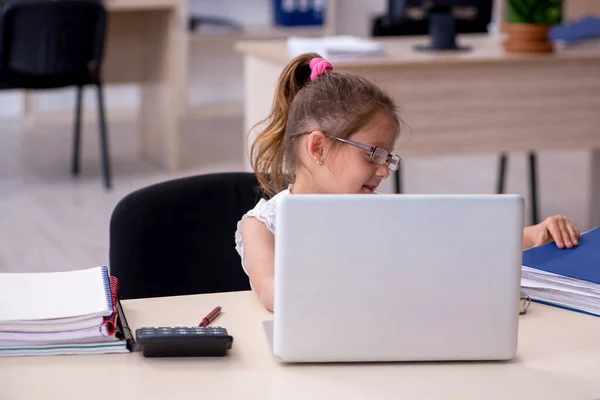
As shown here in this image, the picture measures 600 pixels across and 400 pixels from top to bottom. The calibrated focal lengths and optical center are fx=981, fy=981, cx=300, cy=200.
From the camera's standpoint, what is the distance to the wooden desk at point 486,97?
126 inches

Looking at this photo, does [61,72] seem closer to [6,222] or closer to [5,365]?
[6,222]

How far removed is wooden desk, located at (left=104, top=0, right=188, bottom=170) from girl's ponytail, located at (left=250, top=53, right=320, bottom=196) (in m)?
3.09

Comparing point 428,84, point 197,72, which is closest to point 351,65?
point 428,84

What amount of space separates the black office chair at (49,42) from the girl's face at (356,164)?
2.80 meters

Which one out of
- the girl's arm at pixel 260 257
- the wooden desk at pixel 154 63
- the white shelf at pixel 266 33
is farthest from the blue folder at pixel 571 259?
the white shelf at pixel 266 33

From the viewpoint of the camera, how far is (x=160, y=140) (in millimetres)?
4969

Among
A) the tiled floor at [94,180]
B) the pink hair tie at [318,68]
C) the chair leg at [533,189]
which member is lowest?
the tiled floor at [94,180]

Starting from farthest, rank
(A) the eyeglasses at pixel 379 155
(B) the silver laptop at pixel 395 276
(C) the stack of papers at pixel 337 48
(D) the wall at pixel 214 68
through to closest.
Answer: (D) the wall at pixel 214 68, (C) the stack of papers at pixel 337 48, (A) the eyeglasses at pixel 379 155, (B) the silver laptop at pixel 395 276

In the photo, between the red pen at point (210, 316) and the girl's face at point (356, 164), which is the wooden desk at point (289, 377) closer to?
the red pen at point (210, 316)

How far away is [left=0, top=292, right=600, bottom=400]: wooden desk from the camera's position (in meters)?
1.12

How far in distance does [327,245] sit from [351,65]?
2005 mm

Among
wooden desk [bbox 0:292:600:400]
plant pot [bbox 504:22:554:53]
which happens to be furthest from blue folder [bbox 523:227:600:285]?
plant pot [bbox 504:22:554:53]

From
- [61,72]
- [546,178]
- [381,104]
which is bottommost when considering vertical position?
[546,178]

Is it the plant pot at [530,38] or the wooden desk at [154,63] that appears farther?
the wooden desk at [154,63]
